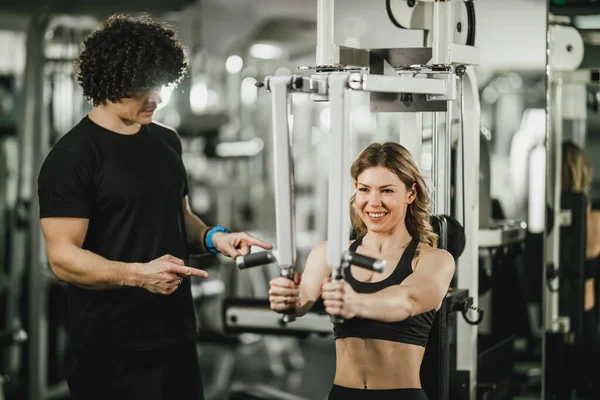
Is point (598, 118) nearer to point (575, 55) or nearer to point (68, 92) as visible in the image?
point (575, 55)

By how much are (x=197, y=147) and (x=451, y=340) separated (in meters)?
4.69

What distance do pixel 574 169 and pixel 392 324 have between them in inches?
75.8

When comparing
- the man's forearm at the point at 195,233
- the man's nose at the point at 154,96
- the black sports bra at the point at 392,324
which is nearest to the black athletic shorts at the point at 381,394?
the black sports bra at the point at 392,324

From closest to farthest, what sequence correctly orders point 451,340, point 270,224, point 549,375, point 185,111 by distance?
point 451,340
point 549,375
point 185,111
point 270,224

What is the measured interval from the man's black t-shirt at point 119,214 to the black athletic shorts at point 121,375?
0.12 ft

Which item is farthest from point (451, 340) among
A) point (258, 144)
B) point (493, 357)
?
point (258, 144)

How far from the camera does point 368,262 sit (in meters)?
1.77

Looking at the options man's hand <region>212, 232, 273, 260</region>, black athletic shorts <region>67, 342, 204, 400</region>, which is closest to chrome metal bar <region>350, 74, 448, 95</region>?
man's hand <region>212, 232, 273, 260</region>

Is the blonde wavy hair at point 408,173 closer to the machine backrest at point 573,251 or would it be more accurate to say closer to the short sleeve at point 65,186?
the short sleeve at point 65,186

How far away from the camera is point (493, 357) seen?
10.0 ft

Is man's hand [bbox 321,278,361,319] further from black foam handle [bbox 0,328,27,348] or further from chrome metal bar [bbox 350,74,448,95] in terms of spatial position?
black foam handle [bbox 0,328,27,348]

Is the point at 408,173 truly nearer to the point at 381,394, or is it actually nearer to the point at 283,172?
the point at 283,172

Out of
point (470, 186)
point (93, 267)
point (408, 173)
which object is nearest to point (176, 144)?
point (93, 267)

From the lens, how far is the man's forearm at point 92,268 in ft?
7.30
